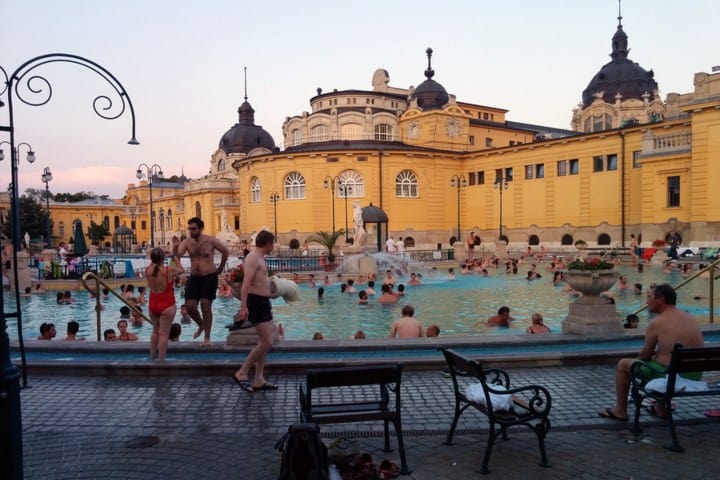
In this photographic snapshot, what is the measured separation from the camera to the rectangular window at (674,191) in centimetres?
3547

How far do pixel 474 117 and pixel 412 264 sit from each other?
1484 inches

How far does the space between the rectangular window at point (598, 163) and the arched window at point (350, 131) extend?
24023 mm

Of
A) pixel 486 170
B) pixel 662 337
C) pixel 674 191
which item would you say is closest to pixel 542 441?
pixel 662 337

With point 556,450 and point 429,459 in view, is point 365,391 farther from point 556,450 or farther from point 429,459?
point 556,450

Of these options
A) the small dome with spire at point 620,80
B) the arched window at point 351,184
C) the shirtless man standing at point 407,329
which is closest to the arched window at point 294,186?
the arched window at point 351,184

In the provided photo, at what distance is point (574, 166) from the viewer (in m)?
43.3

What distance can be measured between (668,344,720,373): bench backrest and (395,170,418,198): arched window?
4483cm

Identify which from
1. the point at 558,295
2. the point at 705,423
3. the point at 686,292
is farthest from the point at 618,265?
the point at 705,423

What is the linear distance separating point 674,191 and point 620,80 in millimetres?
32820

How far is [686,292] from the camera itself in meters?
19.5

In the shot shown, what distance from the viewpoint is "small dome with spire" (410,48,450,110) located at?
5866 cm

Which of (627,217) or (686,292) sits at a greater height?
(627,217)

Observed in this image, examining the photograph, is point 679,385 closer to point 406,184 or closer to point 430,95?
point 406,184

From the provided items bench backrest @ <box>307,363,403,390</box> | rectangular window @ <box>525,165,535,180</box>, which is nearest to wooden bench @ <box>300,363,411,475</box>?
bench backrest @ <box>307,363,403,390</box>
